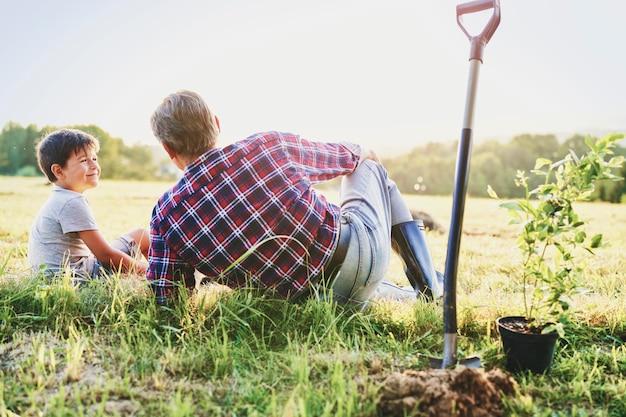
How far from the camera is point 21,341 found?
2.27 metres

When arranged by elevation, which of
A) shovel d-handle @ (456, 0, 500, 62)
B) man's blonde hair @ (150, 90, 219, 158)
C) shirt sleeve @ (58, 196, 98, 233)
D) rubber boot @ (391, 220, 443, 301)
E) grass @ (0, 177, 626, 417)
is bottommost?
grass @ (0, 177, 626, 417)

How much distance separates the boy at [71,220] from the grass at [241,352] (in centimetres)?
30

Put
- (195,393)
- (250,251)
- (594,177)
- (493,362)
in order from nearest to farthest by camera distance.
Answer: (195,393) < (594,177) < (493,362) < (250,251)

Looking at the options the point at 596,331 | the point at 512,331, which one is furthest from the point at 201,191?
the point at 596,331

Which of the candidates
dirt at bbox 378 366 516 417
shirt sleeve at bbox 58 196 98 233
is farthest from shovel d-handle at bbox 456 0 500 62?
shirt sleeve at bbox 58 196 98 233

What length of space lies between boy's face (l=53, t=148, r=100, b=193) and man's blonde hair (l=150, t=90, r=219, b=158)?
3.34ft

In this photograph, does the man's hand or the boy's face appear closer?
the man's hand

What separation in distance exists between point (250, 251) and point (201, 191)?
1.15 ft

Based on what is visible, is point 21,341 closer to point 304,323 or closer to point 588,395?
point 304,323

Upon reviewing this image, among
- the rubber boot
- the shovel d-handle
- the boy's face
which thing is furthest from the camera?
the boy's face

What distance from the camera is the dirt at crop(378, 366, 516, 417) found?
1.64 m

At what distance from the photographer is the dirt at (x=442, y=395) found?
1.64 metres

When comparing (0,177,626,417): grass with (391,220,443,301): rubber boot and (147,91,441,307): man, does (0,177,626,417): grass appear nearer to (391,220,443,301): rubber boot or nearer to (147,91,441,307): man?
(147,91,441,307): man

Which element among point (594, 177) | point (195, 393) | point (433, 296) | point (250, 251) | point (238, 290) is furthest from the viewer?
point (433, 296)
